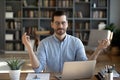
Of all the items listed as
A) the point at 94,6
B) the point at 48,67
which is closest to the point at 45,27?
the point at 94,6

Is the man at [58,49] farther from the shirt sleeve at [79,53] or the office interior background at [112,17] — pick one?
the office interior background at [112,17]

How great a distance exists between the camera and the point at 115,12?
307 inches

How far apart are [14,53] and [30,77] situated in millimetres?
5811

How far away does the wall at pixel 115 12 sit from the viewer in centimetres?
779

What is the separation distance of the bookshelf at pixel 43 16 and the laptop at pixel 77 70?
18.6 feet

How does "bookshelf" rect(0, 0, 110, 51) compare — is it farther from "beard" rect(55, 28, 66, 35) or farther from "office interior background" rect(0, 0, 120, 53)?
"beard" rect(55, 28, 66, 35)

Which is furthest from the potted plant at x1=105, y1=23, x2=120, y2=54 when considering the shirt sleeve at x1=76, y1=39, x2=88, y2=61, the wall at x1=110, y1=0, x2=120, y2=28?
the shirt sleeve at x1=76, y1=39, x2=88, y2=61

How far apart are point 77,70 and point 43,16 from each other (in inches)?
235

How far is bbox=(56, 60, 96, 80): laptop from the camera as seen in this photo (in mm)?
1940

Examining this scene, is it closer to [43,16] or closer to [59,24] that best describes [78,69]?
Answer: [59,24]

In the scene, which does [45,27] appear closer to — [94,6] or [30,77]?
[94,6]

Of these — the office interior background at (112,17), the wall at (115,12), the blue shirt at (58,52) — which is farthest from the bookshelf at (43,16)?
the blue shirt at (58,52)

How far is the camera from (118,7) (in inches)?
306

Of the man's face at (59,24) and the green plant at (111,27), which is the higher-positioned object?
the man's face at (59,24)
